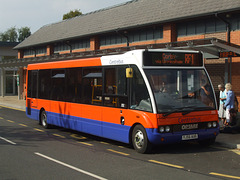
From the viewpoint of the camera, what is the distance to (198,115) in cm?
854

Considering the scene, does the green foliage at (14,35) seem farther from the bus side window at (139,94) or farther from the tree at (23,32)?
the bus side window at (139,94)

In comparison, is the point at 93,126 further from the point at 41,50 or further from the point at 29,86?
the point at 41,50

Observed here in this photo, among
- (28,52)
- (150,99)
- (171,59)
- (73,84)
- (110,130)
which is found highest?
(28,52)

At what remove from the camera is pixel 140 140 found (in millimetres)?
8469

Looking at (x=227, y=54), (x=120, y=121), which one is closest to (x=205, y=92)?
(x=120, y=121)

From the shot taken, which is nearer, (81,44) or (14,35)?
(81,44)

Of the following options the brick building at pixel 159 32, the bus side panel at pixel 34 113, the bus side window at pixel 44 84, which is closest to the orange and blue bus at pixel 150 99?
the bus side window at pixel 44 84

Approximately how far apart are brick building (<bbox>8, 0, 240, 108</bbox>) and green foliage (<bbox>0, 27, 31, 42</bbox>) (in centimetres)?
6002

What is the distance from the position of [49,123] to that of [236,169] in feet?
27.2

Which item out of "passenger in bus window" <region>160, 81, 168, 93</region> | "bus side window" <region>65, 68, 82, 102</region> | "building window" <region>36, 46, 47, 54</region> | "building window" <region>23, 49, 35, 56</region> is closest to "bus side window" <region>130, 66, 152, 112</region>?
"passenger in bus window" <region>160, 81, 168, 93</region>

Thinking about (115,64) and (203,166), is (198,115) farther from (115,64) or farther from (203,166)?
(115,64)

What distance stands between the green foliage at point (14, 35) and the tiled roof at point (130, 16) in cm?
5669

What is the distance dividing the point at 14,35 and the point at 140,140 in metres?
88.6

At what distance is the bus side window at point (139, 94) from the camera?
8.32m
